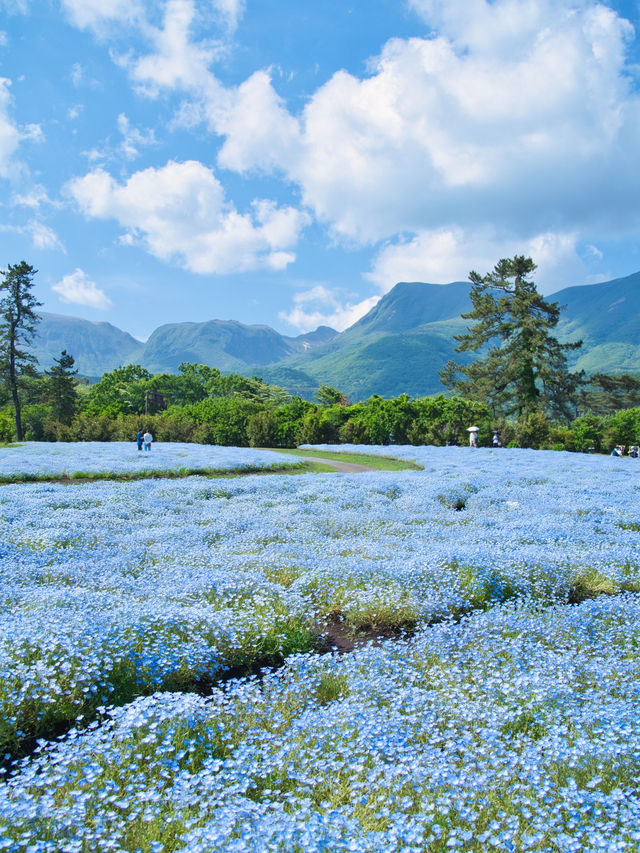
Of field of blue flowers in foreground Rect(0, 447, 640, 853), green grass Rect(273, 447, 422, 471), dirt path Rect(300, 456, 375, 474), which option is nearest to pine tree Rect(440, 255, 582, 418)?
green grass Rect(273, 447, 422, 471)

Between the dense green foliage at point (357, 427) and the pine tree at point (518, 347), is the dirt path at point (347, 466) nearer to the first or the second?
the dense green foliage at point (357, 427)

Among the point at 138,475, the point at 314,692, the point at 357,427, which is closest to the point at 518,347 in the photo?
the point at 357,427

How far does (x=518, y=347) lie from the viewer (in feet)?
164

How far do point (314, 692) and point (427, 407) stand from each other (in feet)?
126

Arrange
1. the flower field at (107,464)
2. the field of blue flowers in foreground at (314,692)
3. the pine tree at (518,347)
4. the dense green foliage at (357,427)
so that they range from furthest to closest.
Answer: the pine tree at (518,347) → the dense green foliage at (357,427) → the flower field at (107,464) → the field of blue flowers in foreground at (314,692)

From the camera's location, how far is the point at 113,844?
267 cm

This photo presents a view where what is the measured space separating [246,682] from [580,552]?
6248mm

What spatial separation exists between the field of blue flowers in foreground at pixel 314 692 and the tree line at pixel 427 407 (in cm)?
3140

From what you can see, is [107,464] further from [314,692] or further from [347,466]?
[314,692]

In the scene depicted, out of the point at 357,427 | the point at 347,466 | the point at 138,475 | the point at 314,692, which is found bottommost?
the point at 314,692

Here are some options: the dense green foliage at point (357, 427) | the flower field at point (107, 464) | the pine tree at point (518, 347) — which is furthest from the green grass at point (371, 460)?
the pine tree at point (518, 347)

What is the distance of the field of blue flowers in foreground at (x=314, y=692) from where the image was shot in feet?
9.89

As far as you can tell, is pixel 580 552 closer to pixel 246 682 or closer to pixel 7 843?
pixel 246 682

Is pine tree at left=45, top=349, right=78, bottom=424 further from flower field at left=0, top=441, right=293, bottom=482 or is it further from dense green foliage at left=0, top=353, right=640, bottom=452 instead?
flower field at left=0, top=441, right=293, bottom=482
